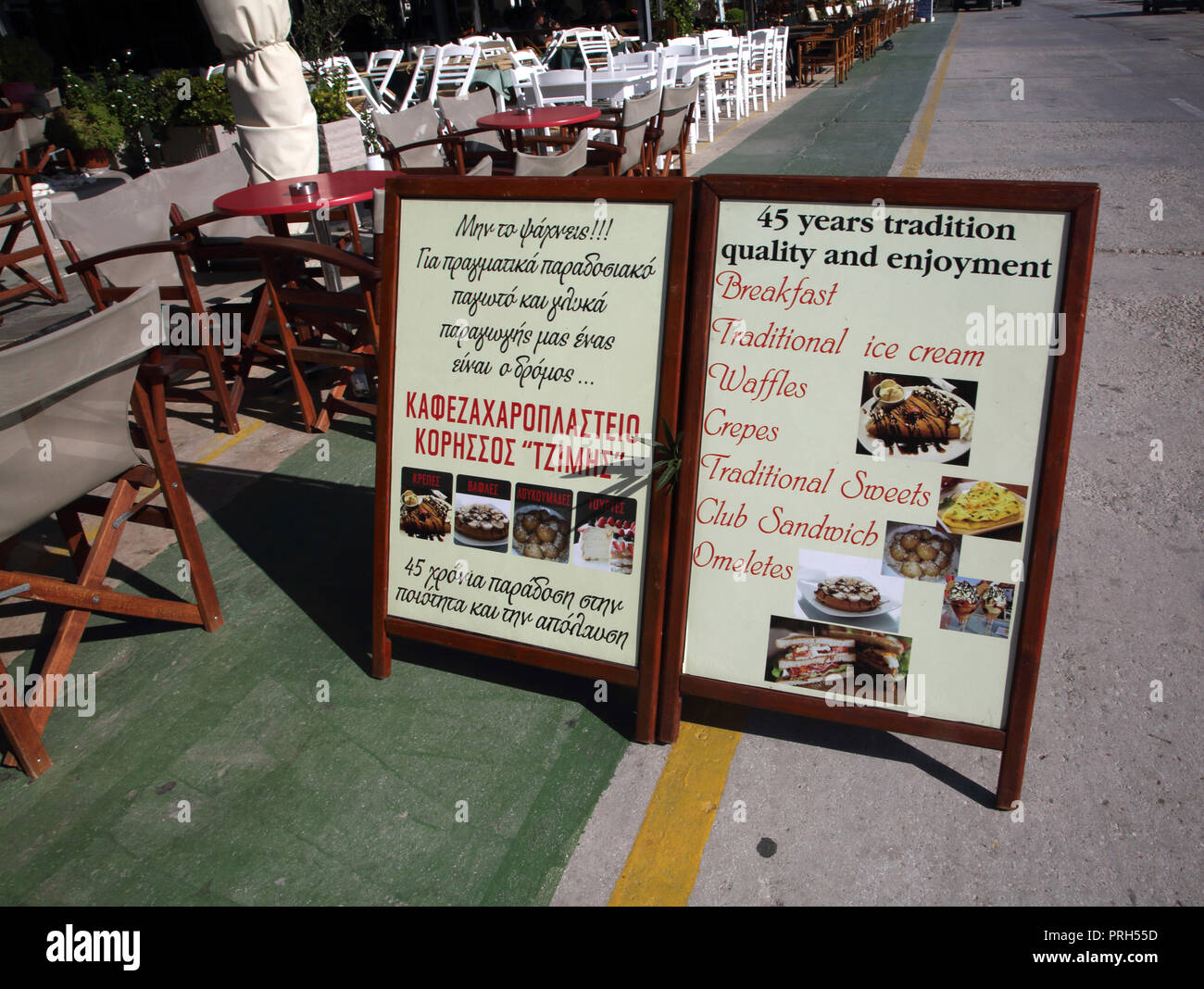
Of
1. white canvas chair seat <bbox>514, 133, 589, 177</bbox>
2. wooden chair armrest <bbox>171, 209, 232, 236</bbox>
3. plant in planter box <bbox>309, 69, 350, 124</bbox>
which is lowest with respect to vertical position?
wooden chair armrest <bbox>171, 209, 232, 236</bbox>

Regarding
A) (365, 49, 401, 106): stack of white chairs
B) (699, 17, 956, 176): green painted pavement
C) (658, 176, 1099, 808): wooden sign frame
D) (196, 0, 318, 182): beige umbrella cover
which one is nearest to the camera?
(658, 176, 1099, 808): wooden sign frame

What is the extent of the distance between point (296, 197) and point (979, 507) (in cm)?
445

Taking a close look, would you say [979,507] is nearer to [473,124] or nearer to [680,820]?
[680,820]

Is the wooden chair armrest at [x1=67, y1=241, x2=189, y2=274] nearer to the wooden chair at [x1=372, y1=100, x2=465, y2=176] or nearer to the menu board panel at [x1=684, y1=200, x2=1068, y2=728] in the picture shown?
the wooden chair at [x1=372, y1=100, x2=465, y2=176]

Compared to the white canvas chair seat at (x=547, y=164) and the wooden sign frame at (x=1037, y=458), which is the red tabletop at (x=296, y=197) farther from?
the wooden sign frame at (x=1037, y=458)

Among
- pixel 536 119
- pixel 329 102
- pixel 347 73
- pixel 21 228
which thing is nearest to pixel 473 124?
pixel 536 119

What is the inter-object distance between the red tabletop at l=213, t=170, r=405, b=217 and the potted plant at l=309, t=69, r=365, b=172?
329cm

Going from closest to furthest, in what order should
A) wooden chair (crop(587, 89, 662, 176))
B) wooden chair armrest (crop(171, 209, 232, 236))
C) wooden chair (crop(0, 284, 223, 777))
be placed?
1. wooden chair (crop(0, 284, 223, 777))
2. wooden chair armrest (crop(171, 209, 232, 236))
3. wooden chair (crop(587, 89, 662, 176))

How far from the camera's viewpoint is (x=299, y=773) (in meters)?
2.65

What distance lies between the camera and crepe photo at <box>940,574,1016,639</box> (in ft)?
7.44

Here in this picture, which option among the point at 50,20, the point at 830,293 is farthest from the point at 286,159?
the point at 50,20

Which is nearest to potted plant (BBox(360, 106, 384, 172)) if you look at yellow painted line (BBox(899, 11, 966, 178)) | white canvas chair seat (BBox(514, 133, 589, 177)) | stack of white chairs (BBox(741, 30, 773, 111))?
white canvas chair seat (BBox(514, 133, 589, 177))

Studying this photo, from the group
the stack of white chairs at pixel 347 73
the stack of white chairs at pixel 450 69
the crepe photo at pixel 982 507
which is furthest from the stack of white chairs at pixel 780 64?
the crepe photo at pixel 982 507

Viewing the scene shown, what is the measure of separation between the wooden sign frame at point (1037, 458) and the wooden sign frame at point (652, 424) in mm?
42
